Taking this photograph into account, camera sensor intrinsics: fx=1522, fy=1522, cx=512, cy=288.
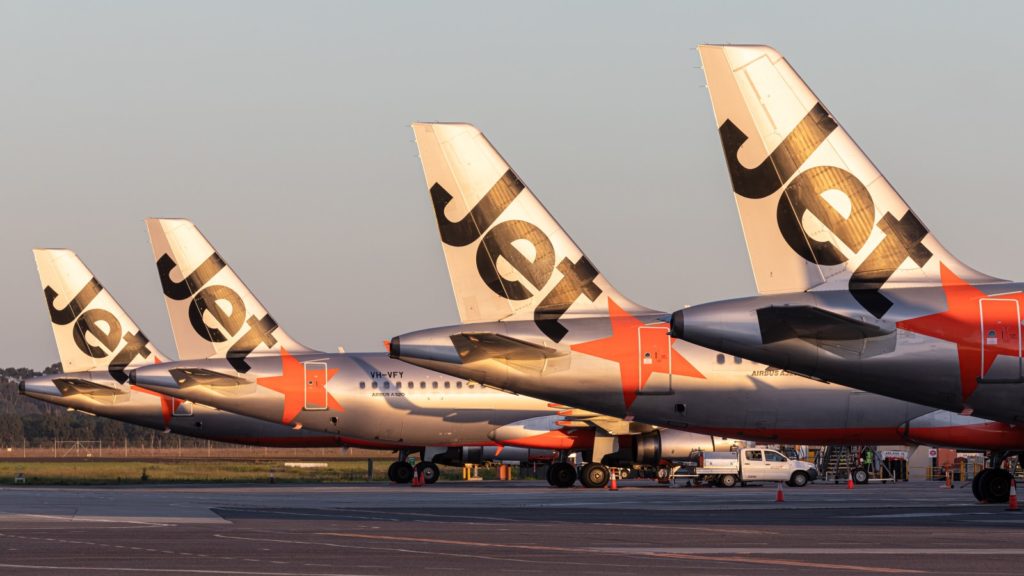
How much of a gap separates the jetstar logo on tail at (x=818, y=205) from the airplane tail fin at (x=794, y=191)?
0.02 m

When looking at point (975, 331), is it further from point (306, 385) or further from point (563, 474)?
point (306, 385)

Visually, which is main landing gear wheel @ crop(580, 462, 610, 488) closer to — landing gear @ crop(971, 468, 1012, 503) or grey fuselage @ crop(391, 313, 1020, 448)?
grey fuselage @ crop(391, 313, 1020, 448)

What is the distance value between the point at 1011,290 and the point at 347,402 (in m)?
31.3

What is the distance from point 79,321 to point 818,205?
1711 inches

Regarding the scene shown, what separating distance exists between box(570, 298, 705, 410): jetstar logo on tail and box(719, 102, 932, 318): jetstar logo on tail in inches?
390

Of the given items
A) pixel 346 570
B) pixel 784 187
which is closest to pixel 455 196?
pixel 784 187

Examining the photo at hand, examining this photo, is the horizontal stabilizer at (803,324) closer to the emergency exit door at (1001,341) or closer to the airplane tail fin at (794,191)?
the airplane tail fin at (794,191)

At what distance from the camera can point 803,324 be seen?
23.0 m

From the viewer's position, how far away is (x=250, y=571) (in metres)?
18.0

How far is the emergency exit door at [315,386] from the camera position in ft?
169

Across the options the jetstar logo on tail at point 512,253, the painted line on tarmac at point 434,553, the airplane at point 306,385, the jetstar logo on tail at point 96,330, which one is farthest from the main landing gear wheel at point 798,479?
the painted line on tarmac at point 434,553

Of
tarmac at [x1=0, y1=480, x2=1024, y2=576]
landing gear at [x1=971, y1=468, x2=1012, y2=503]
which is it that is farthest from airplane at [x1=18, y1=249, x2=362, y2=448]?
landing gear at [x1=971, y1=468, x2=1012, y2=503]

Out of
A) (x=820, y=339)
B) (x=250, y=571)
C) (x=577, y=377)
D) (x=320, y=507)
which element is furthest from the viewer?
(x=320, y=507)

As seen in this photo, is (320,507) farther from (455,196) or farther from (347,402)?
(347,402)
